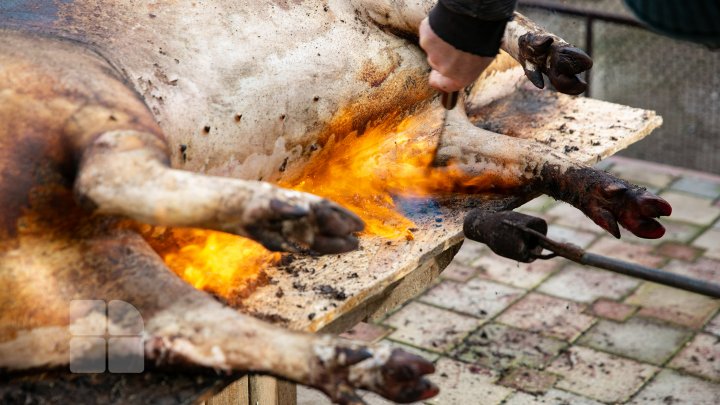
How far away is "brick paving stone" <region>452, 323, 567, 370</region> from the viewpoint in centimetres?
438

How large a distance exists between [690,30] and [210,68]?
1497 millimetres

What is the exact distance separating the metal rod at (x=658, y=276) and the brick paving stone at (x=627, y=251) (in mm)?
2256

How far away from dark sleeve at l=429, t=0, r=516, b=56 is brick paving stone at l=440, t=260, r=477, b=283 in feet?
7.73

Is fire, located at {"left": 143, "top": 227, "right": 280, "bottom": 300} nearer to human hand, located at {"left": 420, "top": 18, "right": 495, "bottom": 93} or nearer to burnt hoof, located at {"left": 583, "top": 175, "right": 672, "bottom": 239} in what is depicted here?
human hand, located at {"left": 420, "top": 18, "right": 495, "bottom": 93}

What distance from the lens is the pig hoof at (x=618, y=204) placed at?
3244 mm

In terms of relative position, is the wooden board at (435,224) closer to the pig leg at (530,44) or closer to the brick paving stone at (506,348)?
the pig leg at (530,44)

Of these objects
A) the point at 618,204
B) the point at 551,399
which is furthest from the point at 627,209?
the point at 551,399

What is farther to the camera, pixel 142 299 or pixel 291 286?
pixel 291 286

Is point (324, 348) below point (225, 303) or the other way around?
the other way around

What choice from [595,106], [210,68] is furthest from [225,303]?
[595,106]

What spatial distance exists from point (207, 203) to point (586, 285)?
Answer: 3.00m

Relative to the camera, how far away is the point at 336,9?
144 inches

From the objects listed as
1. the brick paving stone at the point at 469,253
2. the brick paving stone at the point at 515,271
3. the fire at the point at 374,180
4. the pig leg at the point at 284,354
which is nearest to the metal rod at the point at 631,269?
the fire at the point at 374,180

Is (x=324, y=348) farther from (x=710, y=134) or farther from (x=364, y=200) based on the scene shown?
(x=710, y=134)
